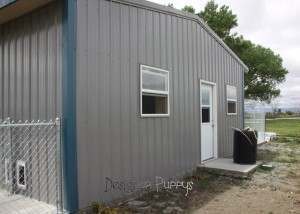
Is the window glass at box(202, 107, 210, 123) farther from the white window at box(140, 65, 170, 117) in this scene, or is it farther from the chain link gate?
the chain link gate

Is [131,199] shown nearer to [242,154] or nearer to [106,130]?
[106,130]

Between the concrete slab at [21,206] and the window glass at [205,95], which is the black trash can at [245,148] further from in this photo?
the concrete slab at [21,206]

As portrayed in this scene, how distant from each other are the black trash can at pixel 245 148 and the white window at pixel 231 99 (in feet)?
6.71

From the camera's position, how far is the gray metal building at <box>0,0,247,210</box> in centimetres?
431

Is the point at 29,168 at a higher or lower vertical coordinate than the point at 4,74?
lower

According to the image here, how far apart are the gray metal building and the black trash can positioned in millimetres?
1159

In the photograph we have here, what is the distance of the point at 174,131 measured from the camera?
21.5 feet

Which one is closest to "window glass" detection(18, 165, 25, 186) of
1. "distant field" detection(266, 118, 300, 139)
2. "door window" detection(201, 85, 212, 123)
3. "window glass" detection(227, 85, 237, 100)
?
"door window" detection(201, 85, 212, 123)

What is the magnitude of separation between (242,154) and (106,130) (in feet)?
14.1

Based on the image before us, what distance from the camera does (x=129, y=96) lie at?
206 inches

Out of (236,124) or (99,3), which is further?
(236,124)

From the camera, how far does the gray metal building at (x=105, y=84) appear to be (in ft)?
14.1

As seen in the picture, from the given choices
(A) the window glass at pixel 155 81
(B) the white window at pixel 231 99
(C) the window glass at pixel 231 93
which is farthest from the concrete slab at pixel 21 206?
(C) the window glass at pixel 231 93

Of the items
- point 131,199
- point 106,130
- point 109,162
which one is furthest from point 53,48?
point 131,199
